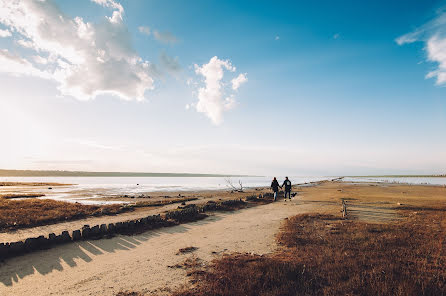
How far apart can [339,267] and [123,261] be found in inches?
310

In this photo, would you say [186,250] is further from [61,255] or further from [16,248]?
[16,248]

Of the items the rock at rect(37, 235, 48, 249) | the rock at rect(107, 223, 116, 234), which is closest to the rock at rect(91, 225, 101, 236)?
the rock at rect(107, 223, 116, 234)

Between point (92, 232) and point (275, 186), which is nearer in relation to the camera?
point (92, 232)

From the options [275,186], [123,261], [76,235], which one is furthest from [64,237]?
[275,186]

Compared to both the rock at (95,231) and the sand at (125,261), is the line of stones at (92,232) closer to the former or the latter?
the rock at (95,231)

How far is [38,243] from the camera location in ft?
33.9

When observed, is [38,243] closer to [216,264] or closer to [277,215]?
[216,264]

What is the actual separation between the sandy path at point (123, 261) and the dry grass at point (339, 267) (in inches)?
46.5

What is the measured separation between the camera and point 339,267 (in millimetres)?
7062

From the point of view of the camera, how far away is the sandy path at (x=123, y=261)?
6730 millimetres

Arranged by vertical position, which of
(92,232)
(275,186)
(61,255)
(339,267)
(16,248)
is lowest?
(61,255)

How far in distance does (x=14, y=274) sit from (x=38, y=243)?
9.68 ft

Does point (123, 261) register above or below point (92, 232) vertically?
below

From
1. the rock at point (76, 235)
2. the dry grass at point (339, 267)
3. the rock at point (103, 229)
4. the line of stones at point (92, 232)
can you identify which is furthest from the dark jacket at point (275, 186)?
the rock at point (76, 235)
